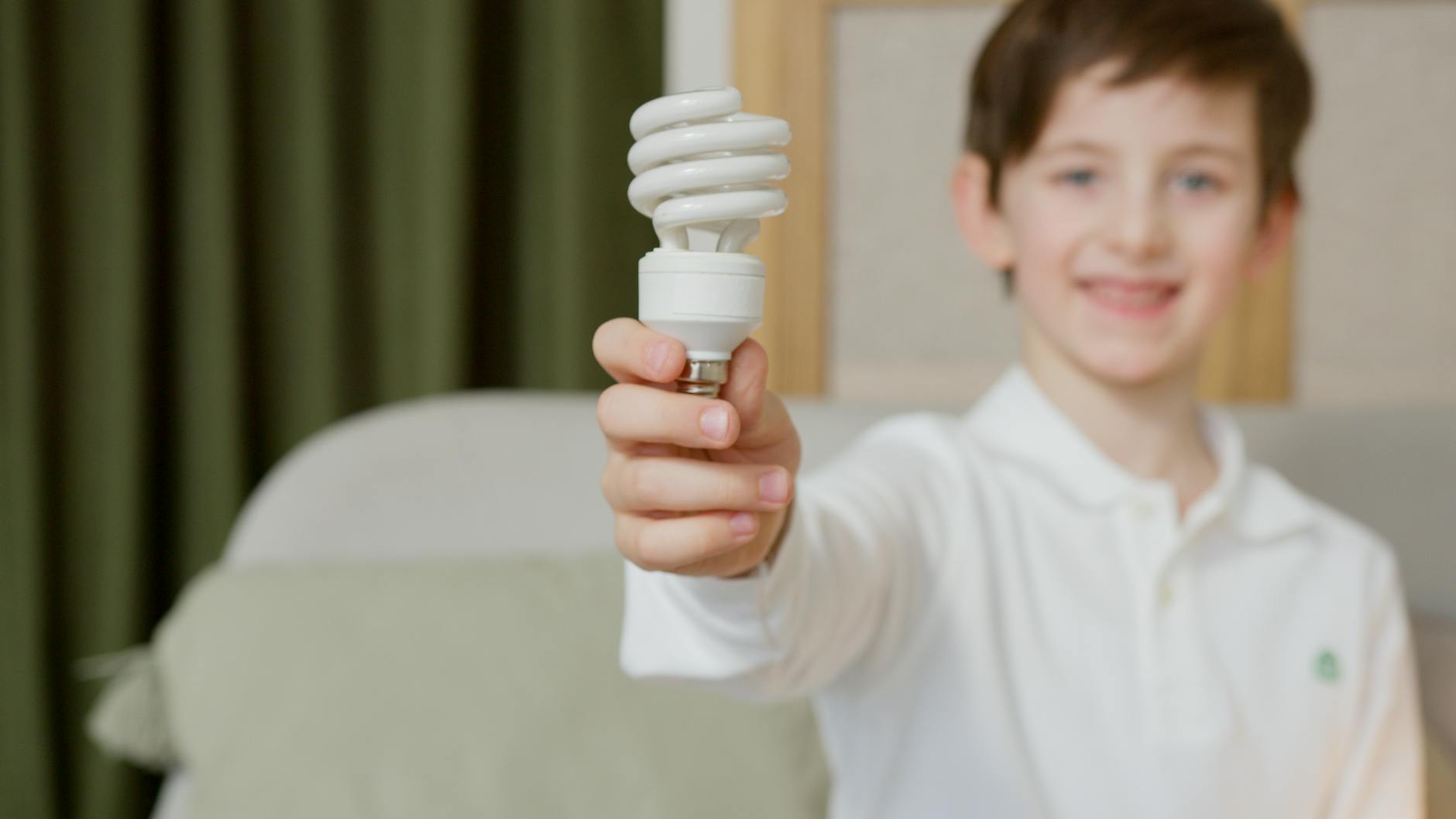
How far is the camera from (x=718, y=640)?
0.73m

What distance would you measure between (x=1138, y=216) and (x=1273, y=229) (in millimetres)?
226

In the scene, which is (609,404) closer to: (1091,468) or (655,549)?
(655,549)

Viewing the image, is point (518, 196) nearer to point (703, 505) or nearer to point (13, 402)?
point (13, 402)

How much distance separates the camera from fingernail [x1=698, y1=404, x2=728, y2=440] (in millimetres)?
515

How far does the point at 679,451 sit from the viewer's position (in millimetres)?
591

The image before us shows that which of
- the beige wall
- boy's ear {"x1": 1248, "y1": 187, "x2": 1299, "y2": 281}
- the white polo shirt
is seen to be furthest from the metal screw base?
the beige wall

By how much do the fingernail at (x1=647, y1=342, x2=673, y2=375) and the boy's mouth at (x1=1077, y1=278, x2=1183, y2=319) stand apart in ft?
2.21

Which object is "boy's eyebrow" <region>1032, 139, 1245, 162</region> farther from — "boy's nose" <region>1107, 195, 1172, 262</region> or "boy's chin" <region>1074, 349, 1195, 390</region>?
"boy's chin" <region>1074, 349, 1195, 390</region>

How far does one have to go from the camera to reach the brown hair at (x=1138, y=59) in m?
1.06

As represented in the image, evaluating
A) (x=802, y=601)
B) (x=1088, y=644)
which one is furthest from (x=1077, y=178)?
(x=802, y=601)

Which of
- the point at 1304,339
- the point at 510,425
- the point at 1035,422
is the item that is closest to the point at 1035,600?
the point at 1035,422

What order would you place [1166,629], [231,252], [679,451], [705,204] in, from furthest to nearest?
[231,252] → [1166,629] → [679,451] → [705,204]

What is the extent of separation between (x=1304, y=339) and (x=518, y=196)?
115 centimetres

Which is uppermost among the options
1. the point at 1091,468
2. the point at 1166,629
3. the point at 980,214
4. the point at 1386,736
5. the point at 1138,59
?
the point at 1138,59
